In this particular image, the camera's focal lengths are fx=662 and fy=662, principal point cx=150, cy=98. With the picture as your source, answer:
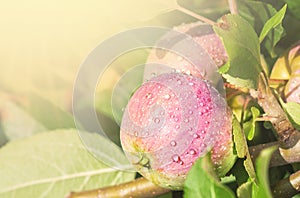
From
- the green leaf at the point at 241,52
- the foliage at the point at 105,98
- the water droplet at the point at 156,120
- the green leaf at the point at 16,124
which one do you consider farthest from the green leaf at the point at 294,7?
the green leaf at the point at 16,124

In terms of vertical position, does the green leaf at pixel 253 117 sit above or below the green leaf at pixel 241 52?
below

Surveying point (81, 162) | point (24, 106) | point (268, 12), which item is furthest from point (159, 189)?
point (24, 106)

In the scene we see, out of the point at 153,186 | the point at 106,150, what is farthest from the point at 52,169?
the point at 153,186

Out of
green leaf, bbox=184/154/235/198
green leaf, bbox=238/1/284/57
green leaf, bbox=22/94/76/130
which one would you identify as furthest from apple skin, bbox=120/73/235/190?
green leaf, bbox=22/94/76/130

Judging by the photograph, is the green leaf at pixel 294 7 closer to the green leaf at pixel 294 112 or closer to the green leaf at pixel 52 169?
the green leaf at pixel 294 112

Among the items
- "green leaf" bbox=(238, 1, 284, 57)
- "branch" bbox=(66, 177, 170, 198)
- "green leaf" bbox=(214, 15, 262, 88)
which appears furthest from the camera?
"green leaf" bbox=(238, 1, 284, 57)

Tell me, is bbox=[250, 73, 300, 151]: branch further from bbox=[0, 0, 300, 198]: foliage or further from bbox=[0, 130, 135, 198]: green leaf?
bbox=[0, 130, 135, 198]: green leaf
